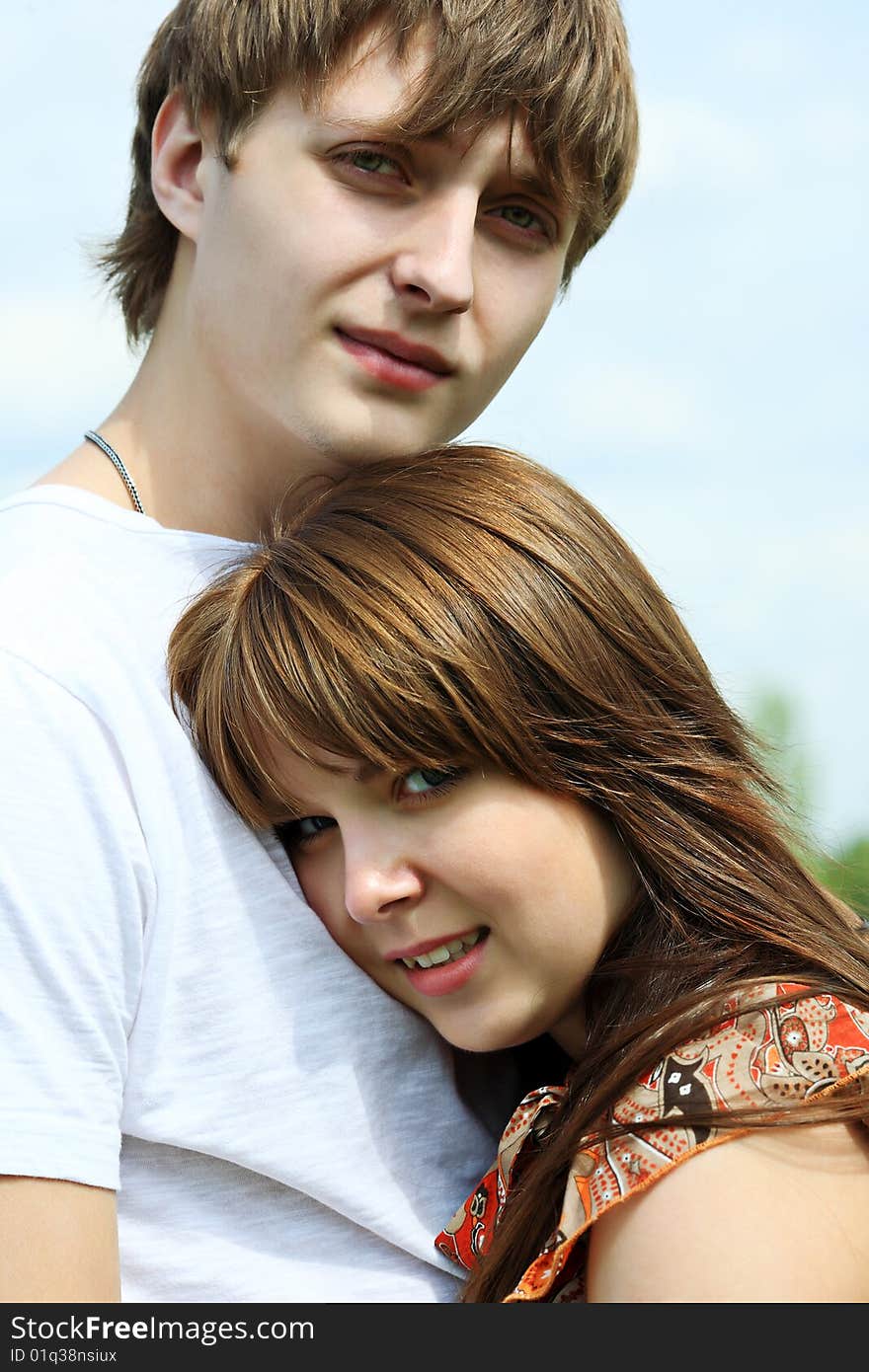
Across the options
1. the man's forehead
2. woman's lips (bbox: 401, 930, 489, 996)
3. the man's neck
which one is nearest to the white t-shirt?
woman's lips (bbox: 401, 930, 489, 996)

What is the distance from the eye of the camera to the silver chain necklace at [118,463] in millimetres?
2248

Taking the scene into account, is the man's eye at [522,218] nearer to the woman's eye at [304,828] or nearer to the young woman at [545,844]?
the young woman at [545,844]

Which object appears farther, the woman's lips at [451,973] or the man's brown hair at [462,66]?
the man's brown hair at [462,66]

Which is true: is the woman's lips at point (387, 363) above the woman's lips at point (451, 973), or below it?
above

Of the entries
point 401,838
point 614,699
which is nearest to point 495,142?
point 614,699

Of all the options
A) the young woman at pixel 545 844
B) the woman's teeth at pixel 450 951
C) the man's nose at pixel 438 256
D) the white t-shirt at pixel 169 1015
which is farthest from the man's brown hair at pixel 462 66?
the woman's teeth at pixel 450 951

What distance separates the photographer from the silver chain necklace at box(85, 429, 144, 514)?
2.25 m

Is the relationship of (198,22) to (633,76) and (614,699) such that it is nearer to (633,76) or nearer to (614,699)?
(633,76)

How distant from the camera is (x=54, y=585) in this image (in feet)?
6.26

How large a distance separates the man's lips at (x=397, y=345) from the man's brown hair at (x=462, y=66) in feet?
0.96

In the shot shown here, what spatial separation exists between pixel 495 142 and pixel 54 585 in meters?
0.95

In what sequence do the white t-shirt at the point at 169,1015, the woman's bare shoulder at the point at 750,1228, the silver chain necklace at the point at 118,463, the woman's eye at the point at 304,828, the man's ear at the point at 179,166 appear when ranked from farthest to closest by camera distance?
the man's ear at the point at 179,166 → the silver chain necklace at the point at 118,463 → the woman's eye at the point at 304,828 → the white t-shirt at the point at 169,1015 → the woman's bare shoulder at the point at 750,1228

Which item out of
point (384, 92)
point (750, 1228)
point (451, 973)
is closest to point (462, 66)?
point (384, 92)

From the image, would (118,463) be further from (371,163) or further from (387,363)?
(371,163)
